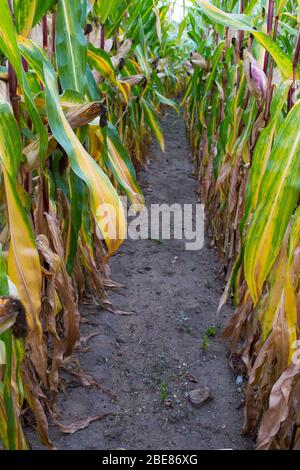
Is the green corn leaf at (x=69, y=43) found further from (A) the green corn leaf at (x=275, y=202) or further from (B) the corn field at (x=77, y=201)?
(A) the green corn leaf at (x=275, y=202)

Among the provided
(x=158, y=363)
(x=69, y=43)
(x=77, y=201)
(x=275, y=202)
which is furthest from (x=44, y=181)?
(x=158, y=363)

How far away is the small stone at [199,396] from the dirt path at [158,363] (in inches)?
0.5

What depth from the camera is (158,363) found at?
4.09 ft

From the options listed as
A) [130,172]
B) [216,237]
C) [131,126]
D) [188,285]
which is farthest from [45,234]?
[131,126]

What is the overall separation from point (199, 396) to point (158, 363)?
0.53 feet

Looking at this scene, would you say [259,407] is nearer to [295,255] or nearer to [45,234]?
[295,255]

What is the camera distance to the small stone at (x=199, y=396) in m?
1.11

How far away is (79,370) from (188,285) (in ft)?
2.09

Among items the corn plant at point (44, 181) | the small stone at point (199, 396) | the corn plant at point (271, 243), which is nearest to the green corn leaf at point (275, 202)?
the corn plant at point (271, 243)

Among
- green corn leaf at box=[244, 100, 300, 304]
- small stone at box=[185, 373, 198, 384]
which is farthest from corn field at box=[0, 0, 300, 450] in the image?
small stone at box=[185, 373, 198, 384]

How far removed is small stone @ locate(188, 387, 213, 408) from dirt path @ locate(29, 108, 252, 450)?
0.5 inches

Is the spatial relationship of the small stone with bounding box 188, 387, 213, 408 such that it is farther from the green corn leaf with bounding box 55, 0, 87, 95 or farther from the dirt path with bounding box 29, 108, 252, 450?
the green corn leaf with bounding box 55, 0, 87, 95

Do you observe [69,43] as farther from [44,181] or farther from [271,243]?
[271,243]

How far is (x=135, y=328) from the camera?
4.58ft
